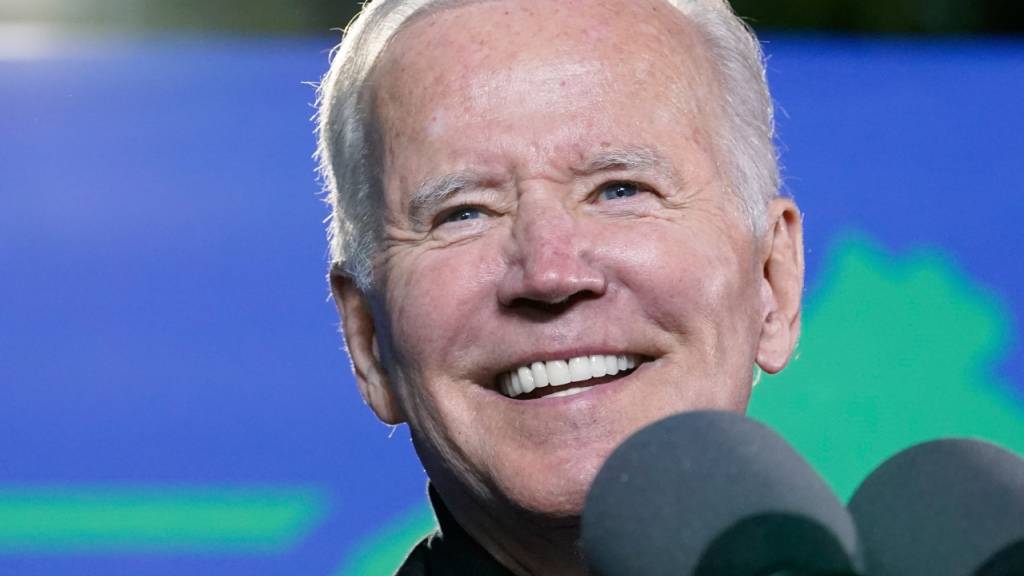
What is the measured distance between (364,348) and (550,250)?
1.21ft

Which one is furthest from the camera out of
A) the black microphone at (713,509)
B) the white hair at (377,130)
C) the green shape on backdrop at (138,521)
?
the green shape on backdrop at (138,521)

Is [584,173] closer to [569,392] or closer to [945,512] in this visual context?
[569,392]

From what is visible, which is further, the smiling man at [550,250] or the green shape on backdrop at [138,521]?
the green shape on backdrop at [138,521]

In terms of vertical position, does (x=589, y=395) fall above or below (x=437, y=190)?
below

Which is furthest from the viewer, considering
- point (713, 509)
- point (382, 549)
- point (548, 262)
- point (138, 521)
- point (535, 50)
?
point (382, 549)

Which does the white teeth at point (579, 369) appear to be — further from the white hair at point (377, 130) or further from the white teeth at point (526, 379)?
the white hair at point (377, 130)

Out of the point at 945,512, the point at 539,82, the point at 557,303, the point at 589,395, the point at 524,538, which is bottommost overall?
the point at 945,512

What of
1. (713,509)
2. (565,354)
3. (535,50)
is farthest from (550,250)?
(713,509)

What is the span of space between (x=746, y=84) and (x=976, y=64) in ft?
5.63

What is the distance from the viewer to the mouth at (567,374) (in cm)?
156

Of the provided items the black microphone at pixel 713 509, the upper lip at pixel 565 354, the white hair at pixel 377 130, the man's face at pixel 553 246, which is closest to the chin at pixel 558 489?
the man's face at pixel 553 246

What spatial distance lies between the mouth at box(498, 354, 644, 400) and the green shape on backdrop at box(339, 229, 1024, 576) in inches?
61.8

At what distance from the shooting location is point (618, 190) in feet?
5.34

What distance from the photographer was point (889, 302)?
10.3ft
